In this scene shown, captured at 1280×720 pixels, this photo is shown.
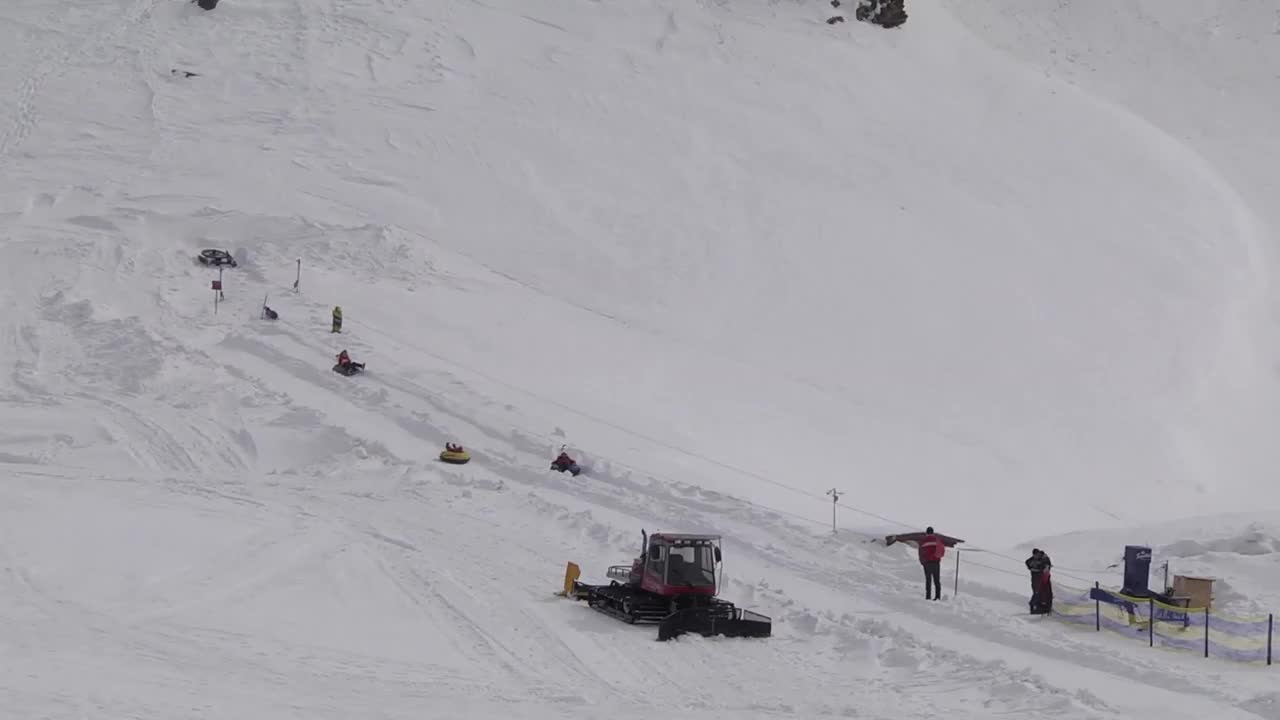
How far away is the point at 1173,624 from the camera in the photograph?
50.2 feet

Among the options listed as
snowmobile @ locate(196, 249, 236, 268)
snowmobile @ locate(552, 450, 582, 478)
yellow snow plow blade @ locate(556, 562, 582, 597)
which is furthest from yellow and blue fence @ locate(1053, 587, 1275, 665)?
snowmobile @ locate(196, 249, 236, 268)

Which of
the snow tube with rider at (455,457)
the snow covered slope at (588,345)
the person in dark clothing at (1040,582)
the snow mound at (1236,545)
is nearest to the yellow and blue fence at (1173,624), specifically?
the person in dark clothing at (1040,582)

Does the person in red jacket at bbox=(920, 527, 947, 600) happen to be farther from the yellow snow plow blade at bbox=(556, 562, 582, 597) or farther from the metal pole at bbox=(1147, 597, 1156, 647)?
the yellow snow plow blade at bbox=(556, 562, 582, 597)

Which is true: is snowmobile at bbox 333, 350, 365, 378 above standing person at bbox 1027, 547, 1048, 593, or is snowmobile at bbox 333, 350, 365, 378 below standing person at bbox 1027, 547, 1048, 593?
above

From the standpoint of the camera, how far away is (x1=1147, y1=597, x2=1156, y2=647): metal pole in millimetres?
14797

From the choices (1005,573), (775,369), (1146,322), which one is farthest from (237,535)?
(1146,322)

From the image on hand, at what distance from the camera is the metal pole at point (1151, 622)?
14.8 meters

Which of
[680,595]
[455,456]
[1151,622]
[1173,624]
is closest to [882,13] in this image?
[455,456]

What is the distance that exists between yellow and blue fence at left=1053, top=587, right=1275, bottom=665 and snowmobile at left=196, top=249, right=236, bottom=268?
25479 mm

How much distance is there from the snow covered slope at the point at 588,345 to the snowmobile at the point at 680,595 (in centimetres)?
51

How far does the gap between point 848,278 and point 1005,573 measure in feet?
64.0

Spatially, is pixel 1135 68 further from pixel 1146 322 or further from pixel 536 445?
pixel 536 445

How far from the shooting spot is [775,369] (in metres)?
32.7

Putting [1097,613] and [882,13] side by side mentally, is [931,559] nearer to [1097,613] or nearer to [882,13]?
[1097,613]
